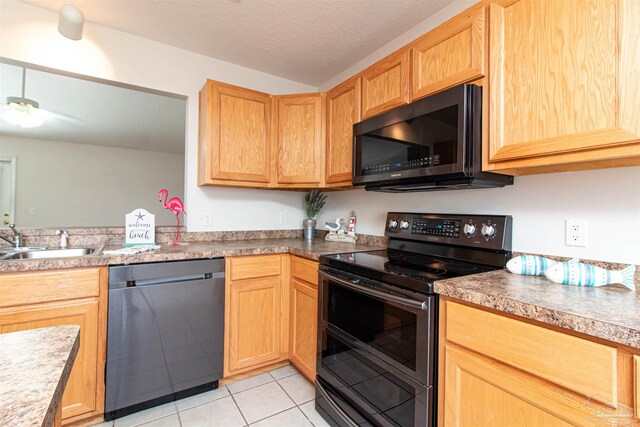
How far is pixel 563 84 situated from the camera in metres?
1.04

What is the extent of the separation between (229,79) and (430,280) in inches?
90.0

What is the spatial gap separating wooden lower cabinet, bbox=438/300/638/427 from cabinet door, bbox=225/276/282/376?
4.08 ft

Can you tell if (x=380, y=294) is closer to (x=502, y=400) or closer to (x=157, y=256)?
(x=502, y=400)

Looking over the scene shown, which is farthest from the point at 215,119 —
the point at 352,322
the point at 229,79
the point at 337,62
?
the point at 352,322

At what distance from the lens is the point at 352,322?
1.48 m

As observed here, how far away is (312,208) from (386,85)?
130 cm

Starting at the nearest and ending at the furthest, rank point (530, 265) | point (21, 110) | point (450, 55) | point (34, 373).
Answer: point (34, 373), point (530, 265), point (450, 55), point (21, 110)

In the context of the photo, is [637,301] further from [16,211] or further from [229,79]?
[16,211]

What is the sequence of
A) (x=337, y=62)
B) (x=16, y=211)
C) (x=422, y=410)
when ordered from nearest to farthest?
(x=422, y=410) < (x=337, y=62) < (x=16, y=211)

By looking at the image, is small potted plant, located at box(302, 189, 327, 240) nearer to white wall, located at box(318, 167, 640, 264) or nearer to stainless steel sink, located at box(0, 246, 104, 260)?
white wall, located at box(318, 167, 640, 264)

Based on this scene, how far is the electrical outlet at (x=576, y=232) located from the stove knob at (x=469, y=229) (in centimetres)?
38

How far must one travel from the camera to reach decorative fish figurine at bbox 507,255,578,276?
48.1 inches

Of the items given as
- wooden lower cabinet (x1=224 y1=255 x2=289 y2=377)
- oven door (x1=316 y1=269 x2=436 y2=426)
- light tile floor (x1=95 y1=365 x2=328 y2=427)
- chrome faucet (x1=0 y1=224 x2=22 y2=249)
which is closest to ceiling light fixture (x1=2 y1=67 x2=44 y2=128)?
chrome faucet (x1=0 y1=224 x2=22 y2=249)

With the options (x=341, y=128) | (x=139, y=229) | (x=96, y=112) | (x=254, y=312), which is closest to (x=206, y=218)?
(x=139, y=229)
